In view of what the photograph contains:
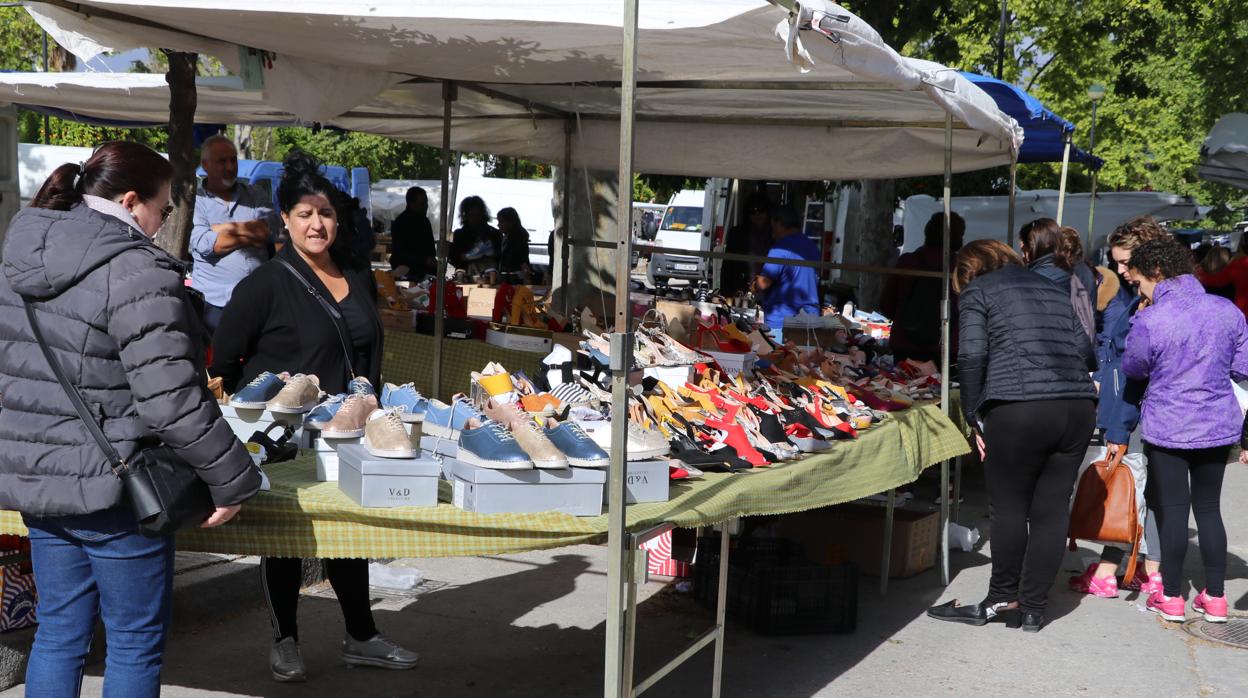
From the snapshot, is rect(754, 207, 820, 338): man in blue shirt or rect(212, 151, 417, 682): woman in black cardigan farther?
rect(754, 207, 820, 338): man in blue shirt

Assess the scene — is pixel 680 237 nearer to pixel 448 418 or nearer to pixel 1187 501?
pixel 1187 501

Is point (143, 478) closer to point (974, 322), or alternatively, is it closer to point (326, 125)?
point (974, 322)

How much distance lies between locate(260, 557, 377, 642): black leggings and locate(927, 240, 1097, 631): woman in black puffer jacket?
273 centimetres

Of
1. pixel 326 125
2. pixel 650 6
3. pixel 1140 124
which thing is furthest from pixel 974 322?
pixel 1140 124

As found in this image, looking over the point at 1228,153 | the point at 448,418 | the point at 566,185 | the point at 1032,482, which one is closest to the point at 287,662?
the point at 448,418

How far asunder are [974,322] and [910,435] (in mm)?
601

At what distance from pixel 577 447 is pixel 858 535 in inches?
128

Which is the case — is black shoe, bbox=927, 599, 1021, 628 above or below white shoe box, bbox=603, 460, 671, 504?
below

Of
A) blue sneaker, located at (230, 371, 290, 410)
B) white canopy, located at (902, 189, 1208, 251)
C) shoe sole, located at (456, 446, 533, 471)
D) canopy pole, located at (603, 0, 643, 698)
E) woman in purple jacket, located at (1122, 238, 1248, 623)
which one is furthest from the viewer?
white canopy, located at (902, 189, 1208, 251)

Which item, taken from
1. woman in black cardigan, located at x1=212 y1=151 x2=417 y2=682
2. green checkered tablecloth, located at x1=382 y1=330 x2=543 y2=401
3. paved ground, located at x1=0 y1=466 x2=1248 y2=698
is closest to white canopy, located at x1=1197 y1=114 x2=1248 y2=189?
paved ground, located at x1=0 y1=466 x2=1248 y2=698

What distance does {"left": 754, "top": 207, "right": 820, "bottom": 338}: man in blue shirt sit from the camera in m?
7.82

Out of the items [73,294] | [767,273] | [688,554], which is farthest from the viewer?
[767,273]

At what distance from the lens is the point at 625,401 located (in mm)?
3123

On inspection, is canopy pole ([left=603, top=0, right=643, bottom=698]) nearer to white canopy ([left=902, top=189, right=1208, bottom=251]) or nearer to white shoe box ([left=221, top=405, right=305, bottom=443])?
white shoe box ([left=221, top=405, right=305, bottom=443])
